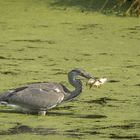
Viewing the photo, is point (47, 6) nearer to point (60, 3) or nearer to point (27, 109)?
point (60, 3)

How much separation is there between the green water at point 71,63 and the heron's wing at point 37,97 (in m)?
0.09

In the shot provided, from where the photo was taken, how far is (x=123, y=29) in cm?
847

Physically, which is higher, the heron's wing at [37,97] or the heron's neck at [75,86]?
the heron's neck at [75,86]

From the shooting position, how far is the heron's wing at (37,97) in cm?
547

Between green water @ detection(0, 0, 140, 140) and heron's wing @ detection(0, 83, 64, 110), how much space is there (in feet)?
0.28

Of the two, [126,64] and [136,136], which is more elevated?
[126,64]

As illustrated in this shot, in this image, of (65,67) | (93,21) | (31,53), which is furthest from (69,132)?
(93,21)

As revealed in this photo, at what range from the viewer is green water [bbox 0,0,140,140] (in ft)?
16.7

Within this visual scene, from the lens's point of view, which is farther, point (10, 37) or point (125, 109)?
point (10, 37)

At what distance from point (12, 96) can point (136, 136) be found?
1.01 metres

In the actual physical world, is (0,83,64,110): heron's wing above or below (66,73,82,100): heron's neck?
below

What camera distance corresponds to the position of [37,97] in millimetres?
5508

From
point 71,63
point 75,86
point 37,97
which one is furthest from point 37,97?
point 71,63

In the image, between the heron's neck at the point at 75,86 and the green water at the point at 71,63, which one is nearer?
the green water at the point at 71,63
